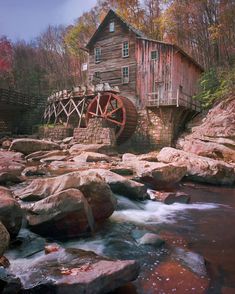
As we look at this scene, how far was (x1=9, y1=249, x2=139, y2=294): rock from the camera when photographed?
2766 mm

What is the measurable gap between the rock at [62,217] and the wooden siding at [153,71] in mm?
14439

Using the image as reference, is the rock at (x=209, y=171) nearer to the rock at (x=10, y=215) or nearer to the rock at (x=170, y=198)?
the rock at (x=170, y=198)

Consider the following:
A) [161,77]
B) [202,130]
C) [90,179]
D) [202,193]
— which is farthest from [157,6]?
[90,179]

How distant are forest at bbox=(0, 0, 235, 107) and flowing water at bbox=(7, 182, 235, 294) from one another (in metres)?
11.4

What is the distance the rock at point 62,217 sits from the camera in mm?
4164

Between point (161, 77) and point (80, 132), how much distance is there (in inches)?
229

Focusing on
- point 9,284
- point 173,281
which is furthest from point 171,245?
point 9,284

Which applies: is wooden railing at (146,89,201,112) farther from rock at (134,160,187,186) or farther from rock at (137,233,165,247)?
rock at (137,233,165,247)

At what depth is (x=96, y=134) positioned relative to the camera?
1694 cm

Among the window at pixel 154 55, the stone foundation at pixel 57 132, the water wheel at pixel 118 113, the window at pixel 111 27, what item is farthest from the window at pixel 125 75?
the stone foundation at pixel 57 132

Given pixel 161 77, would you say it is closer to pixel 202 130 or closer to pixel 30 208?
pixel 202 130

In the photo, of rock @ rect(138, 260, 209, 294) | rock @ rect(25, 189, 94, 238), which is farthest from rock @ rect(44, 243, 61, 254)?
rock @ rect(138, 260, 209, 294)

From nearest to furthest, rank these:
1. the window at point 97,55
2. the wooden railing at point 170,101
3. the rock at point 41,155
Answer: the rock at point 41,155, the wooden railing at point 170,101, the window at point 97,55

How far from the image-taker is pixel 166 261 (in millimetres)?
3742
